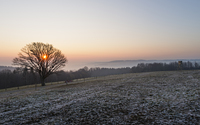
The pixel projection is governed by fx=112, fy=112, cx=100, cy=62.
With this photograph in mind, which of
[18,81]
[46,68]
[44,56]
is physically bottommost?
[18,81]

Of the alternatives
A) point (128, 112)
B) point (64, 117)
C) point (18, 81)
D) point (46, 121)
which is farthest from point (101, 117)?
point (18, 81)

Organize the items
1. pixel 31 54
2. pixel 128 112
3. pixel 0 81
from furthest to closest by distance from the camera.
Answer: pixel 0 81 < pixel 31 54 < pixel 128 112

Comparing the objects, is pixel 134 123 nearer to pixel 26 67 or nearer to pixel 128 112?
pixel 128 112

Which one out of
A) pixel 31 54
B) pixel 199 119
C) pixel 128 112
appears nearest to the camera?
pixel 199 119

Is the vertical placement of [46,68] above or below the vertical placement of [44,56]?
below

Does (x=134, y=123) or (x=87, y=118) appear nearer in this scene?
(x=134, y=123)

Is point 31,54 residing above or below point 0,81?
above

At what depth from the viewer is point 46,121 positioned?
31.0 ft

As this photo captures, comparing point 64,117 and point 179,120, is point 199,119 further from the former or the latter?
point 64,117

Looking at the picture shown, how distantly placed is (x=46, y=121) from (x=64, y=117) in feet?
4.78

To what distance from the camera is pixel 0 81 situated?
74.5 meters

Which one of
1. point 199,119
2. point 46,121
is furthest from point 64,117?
point 199,119

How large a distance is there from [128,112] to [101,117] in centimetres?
262

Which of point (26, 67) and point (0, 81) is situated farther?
point (0, 81)
